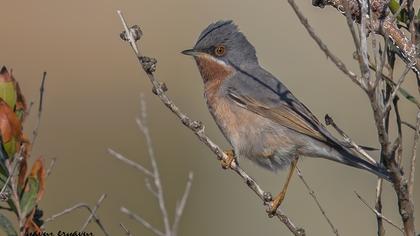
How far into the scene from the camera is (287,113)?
5082mm

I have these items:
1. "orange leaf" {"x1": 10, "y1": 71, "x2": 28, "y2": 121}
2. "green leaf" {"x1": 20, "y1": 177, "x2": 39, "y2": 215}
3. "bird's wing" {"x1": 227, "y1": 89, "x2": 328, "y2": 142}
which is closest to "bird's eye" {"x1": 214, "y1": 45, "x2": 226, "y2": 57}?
"bird's wing" {"x1": 227, "y1": 89, "x2": 328, "y2": 142}

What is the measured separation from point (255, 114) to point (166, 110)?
612 centimetres

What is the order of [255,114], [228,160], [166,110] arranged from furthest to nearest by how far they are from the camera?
[166,110] < [255,114] < [228,160]

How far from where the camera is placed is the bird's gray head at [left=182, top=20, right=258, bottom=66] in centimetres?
546

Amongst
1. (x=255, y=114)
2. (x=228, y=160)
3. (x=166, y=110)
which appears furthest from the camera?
(x=166, y=110)

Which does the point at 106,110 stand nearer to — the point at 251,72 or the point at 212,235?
the point at 212,235

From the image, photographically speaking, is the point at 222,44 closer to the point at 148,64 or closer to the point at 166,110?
the point at 148,64

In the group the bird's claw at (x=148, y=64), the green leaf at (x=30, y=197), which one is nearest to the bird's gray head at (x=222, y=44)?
the bird's claw at (x=148, y=64)

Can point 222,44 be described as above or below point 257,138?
above

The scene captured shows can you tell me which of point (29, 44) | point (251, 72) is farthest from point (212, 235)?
point (29, 44)

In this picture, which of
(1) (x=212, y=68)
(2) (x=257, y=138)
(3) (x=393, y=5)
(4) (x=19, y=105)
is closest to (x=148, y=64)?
(4) (x=19, y=105)

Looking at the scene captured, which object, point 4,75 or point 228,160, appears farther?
point 228,160

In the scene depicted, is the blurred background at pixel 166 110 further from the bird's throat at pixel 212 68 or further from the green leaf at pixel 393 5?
the green leaf at pixel 393 5

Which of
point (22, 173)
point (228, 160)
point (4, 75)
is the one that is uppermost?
point (4, 75)
